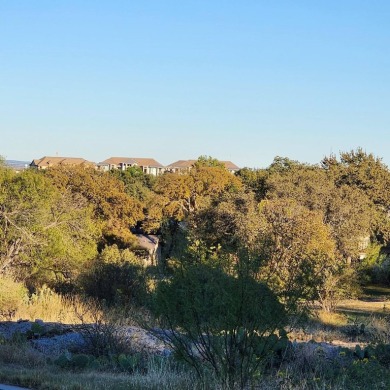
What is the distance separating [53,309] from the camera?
64.2ft

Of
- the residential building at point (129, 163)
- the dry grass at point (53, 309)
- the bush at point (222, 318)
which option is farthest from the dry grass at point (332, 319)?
the residential building at point (129, 163)

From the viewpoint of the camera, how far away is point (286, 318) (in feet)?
27.0

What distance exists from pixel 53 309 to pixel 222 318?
12.6 metres

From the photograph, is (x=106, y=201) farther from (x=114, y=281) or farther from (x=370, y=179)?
(x=114, y=281)

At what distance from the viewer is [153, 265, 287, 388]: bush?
26.1 feet

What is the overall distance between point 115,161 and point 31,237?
15408cm

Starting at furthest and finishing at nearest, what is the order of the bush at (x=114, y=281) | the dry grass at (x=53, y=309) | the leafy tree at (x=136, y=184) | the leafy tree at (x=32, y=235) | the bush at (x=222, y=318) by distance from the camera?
the leafy tree at (x=136, y=184), the leafy tree at (x=32, y=235), the bush at (x=114, y=281), the dry grass at (x=53, y=309), the bush at (x=222, y=318)

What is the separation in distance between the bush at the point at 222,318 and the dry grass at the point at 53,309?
31.8ft

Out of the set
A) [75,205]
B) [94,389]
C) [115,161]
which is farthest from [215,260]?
[115,161]

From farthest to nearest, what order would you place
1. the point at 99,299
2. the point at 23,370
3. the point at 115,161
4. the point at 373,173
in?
the point at 115,161
the point at 373,173
the point at 99,299
the point at 23,370

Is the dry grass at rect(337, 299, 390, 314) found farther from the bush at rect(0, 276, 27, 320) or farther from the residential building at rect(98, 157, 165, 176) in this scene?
the residential building at rect(98, 157, 165, 176)

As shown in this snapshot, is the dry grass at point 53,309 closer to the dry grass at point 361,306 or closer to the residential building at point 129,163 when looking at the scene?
the dry grass at point 361,306

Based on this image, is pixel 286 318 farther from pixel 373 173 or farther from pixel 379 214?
pixel 373 173

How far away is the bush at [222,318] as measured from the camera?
7945 mm
